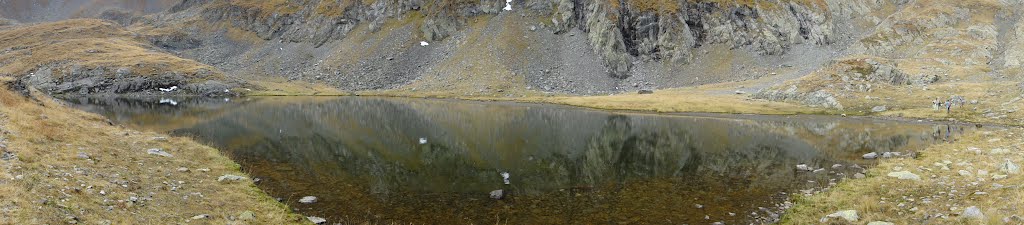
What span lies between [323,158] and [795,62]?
12640 centimetres

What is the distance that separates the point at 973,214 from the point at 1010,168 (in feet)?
31.7

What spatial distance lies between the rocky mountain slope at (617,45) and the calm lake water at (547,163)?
186 feet

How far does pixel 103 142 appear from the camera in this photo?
29.1 meters

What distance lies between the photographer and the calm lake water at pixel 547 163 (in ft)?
74.3

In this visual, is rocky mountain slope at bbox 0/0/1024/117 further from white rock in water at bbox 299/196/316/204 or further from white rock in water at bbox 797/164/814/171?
white rock in water at bbox 299/196/316/204

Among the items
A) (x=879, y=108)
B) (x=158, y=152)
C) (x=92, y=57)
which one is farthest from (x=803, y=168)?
(x=92, y=57)

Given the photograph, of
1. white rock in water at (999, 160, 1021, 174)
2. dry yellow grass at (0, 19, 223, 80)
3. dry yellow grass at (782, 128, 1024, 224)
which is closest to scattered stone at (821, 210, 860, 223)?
dry yellow grass at (782, 128, 1024, 224)

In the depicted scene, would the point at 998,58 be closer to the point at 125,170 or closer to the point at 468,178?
the point at 468,178

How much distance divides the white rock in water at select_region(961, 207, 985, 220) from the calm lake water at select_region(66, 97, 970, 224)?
6392 millimetres

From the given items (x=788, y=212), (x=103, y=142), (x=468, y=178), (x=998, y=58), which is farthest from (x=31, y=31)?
(x=998, y=58)

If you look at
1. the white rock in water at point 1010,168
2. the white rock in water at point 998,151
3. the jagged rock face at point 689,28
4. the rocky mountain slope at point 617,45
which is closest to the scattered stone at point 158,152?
the white rock in water at point 1010,168

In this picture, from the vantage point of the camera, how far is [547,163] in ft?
116

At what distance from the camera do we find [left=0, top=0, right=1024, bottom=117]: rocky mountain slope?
403ft

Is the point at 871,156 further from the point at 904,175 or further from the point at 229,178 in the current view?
the point at 229,178
